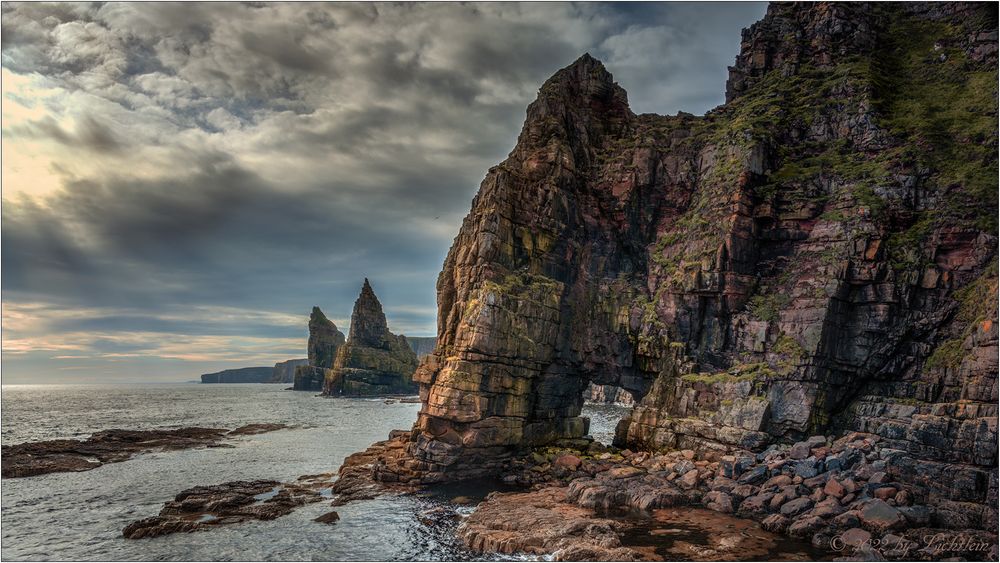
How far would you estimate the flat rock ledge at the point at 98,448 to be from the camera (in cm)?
5678

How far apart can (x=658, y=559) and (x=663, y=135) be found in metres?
53.5

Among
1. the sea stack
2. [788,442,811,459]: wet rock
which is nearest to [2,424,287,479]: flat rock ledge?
[788,442,811,459]: wet rock

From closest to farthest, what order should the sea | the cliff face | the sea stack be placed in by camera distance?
the sea → the cliff face → the sea stack

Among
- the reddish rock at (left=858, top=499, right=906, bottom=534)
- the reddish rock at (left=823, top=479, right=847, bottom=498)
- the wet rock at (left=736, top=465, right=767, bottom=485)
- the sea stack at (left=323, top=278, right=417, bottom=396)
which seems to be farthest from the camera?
the sea stack at (left=323, top=278, right=417, bottom=396)

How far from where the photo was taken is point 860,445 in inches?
1602

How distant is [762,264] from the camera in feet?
180

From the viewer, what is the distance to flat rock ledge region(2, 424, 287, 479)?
186 ft

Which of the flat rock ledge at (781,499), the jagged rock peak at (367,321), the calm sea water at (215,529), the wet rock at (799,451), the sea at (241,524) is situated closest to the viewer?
the flat rock ledge at (781,499)

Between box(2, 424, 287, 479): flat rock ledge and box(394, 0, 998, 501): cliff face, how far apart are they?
134 feet

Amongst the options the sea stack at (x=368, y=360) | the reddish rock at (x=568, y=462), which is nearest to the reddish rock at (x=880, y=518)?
the reddish rock at (x=568, y=462)

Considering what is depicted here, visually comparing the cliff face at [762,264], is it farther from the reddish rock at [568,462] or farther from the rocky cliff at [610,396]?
the rocky cliff at [610,396]

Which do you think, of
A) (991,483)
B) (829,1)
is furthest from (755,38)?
(991,483)

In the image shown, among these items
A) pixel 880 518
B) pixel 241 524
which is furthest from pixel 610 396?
pixel 241 524

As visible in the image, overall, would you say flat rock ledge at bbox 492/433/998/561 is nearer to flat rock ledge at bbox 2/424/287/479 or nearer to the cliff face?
the cliff face
